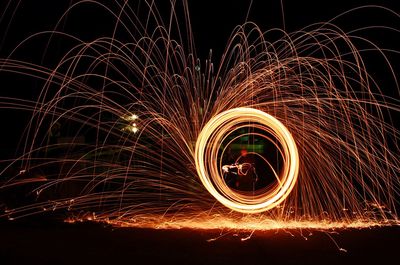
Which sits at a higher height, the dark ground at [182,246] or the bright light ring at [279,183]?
the bright light ring at [279,183]

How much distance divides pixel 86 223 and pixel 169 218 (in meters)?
1.65

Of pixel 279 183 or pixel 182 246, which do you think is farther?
pixel 279 183

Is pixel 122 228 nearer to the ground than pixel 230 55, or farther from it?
nearer to the ground

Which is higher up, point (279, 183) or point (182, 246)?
point (279, 183)

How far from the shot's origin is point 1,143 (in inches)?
729

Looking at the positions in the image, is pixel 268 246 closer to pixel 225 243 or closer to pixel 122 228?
pixel 225 243

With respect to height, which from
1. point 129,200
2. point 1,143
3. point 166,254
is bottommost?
point 166,254

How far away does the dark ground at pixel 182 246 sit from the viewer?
721 cm

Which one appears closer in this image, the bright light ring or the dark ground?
the dark ground

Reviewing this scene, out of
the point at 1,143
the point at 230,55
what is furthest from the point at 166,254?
the point at 1,143

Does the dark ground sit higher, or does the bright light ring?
the bright light ring

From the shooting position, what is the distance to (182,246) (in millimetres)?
7988

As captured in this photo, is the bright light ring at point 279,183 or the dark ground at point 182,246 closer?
the dark ground at point 182,246

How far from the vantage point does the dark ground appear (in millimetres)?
7208
